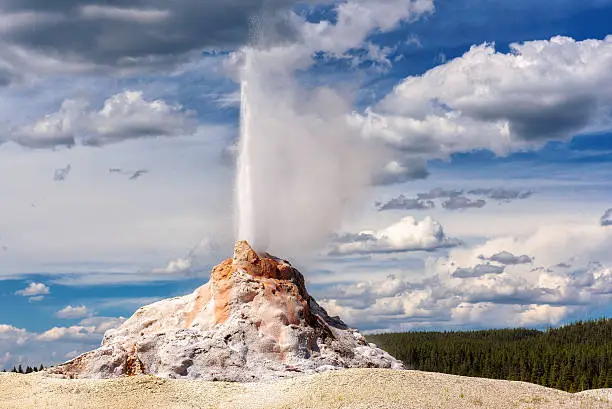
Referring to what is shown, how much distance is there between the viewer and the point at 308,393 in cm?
4709

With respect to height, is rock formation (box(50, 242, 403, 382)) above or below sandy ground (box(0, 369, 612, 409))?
above

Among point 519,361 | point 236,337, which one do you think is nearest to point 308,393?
point 236,337

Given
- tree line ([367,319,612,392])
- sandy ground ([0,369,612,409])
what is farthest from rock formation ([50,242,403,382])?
tree line ([367,319,612,392])

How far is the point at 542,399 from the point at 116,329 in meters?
29.6

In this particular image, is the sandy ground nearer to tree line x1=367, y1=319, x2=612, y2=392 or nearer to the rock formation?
the rock formation

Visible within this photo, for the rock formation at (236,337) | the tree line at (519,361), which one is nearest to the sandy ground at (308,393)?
the rock formation at (236,337)

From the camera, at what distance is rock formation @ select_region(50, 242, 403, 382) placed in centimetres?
5278

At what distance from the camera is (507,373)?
142 m

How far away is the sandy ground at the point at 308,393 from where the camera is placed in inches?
1828

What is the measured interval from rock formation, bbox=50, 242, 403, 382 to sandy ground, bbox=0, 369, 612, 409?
102 inches

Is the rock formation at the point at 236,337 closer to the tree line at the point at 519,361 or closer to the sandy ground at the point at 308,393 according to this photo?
the sandy ground at the point at 308,393

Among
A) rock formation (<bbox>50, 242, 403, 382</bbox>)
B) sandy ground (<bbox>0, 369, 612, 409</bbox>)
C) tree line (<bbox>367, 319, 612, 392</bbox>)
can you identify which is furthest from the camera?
tree line (<bbox>367, 319, 612, 392</bbox>)

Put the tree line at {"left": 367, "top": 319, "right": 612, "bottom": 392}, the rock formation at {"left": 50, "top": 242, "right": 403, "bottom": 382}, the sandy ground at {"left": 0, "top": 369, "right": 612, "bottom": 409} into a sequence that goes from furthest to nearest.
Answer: the tree line at {"left": 367, "top": 319, "right": 612, "bottom": 392} → the rock formation at {"left": 50, "top": 242, "right": 403, "bottom": 382} → the sandy ground at {"left": 0, "top": 369, "right": 612, "bottom": 409}

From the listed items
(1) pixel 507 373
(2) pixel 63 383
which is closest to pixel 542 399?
(2) pixel 63 383
